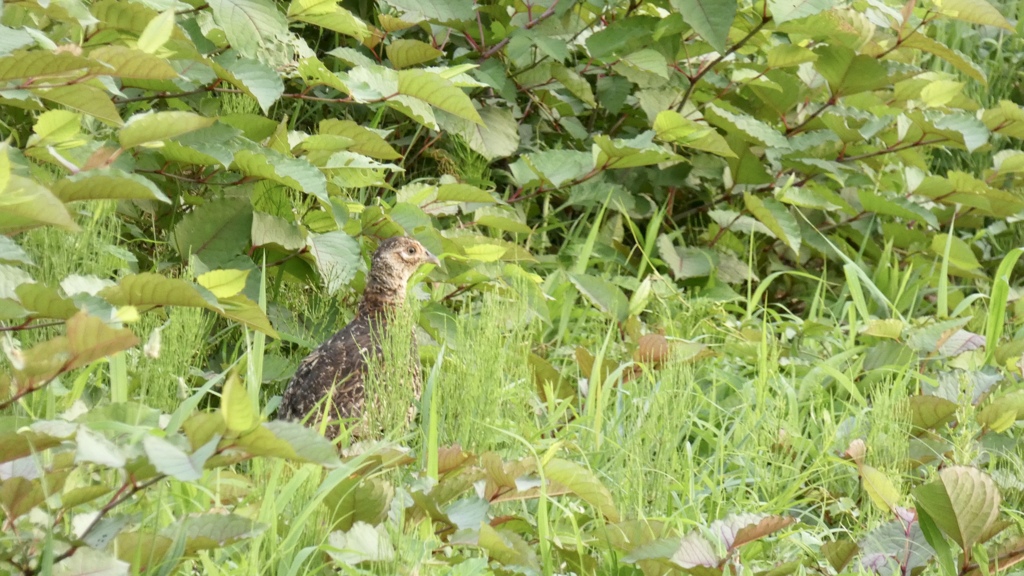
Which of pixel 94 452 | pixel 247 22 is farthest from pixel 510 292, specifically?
pixel 94 452

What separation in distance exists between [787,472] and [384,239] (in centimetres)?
150

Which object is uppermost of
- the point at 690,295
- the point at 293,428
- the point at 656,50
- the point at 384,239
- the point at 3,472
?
the point at 293,428

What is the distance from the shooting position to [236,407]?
155cm

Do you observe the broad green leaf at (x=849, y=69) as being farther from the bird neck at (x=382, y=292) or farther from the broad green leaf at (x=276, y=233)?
the broad green leaf at (x=276, y=233)

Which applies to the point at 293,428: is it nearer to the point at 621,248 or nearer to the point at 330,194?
the point at 330,194

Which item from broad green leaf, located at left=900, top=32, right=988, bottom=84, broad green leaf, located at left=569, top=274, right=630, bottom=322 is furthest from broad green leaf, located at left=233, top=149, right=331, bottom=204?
broad green leaf, located at left=900, top=32, right=988, bottom=84

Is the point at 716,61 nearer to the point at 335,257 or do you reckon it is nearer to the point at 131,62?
the point at 335,257

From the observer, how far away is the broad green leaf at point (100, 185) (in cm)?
211

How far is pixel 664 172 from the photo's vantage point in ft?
17.2

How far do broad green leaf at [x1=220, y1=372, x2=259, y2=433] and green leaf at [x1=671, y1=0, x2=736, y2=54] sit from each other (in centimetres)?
292

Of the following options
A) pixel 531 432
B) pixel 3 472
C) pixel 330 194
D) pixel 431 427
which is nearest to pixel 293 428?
pixel 3 472

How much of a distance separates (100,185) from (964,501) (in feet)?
5.99

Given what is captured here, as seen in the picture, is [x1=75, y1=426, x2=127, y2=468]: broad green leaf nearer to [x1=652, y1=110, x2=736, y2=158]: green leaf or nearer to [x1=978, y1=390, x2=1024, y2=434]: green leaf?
[x1=978, y1=390, x2=1024, y2=434]: green leaf

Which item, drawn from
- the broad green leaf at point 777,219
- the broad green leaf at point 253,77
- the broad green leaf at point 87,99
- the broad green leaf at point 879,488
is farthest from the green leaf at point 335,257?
the broad green leaf at point 777,219
